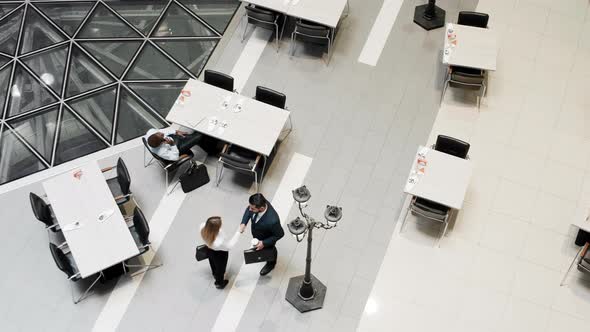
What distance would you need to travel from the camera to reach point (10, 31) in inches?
454

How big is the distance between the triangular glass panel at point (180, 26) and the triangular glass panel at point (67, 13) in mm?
1398

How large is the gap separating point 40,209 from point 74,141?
183 centimetres

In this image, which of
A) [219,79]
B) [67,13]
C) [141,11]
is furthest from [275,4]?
[67,13]

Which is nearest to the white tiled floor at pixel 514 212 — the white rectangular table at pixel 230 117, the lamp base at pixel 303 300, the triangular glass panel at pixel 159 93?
the lamp base at pixel 303 300

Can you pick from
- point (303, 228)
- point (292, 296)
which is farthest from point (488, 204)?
point (303, 228)

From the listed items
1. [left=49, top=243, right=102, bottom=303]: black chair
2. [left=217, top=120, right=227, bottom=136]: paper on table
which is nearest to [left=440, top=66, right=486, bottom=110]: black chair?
[left=217, top=120, right=227, bottom=136]: paper on table

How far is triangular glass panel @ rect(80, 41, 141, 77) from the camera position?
11.2 metres

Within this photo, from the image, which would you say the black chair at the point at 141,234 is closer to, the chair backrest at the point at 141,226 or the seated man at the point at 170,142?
the chair backrest at the point at 141,226

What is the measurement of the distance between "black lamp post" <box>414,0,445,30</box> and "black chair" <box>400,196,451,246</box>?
3791mm

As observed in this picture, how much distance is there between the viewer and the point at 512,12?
11914 millimetres

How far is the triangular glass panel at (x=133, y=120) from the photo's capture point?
34.4 ft

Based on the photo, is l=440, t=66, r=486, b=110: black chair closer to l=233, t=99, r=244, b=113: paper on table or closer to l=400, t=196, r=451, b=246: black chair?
l=400, t=196, r=451, b=246: black chair

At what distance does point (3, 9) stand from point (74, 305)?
6.07m

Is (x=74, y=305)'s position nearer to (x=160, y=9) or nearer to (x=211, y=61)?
(x=211, y=61)
